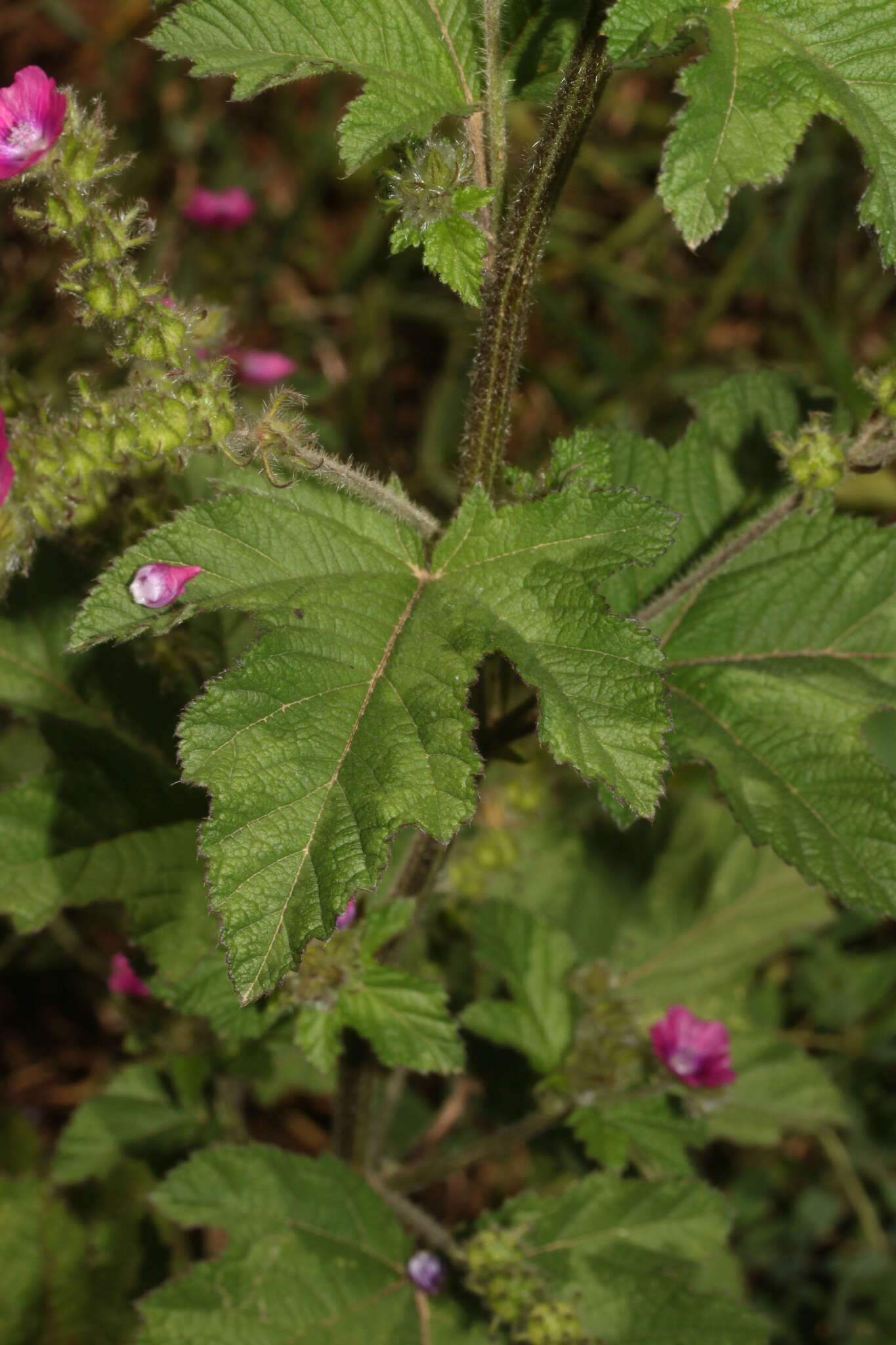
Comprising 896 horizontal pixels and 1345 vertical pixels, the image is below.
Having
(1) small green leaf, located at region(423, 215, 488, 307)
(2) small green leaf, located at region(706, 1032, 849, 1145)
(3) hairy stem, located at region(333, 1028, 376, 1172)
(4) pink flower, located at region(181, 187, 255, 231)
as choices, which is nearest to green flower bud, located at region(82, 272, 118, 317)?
(1) small green leaf, located at region(423, 215, 488, 307)

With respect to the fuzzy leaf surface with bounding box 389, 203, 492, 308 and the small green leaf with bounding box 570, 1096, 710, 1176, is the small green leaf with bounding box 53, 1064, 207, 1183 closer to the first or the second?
the small green leaf with bounding box 570, 1096, 710, 1176

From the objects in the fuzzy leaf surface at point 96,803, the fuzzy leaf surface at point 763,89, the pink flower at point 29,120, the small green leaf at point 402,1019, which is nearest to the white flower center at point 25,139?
the pink flower at point 29,120

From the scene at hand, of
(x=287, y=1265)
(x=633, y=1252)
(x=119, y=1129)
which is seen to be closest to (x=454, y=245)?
(x=287, y=1265)

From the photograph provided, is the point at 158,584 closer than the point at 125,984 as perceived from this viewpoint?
Yes

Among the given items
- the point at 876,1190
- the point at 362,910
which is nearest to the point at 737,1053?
the point at 876,1190

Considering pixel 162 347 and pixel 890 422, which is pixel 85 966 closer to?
pixel 162 347

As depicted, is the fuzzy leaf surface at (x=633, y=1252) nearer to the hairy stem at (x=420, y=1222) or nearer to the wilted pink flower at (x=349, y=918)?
the hairy stem at (x=420, y=1222)

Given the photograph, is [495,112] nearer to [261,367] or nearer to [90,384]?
[90,384]
